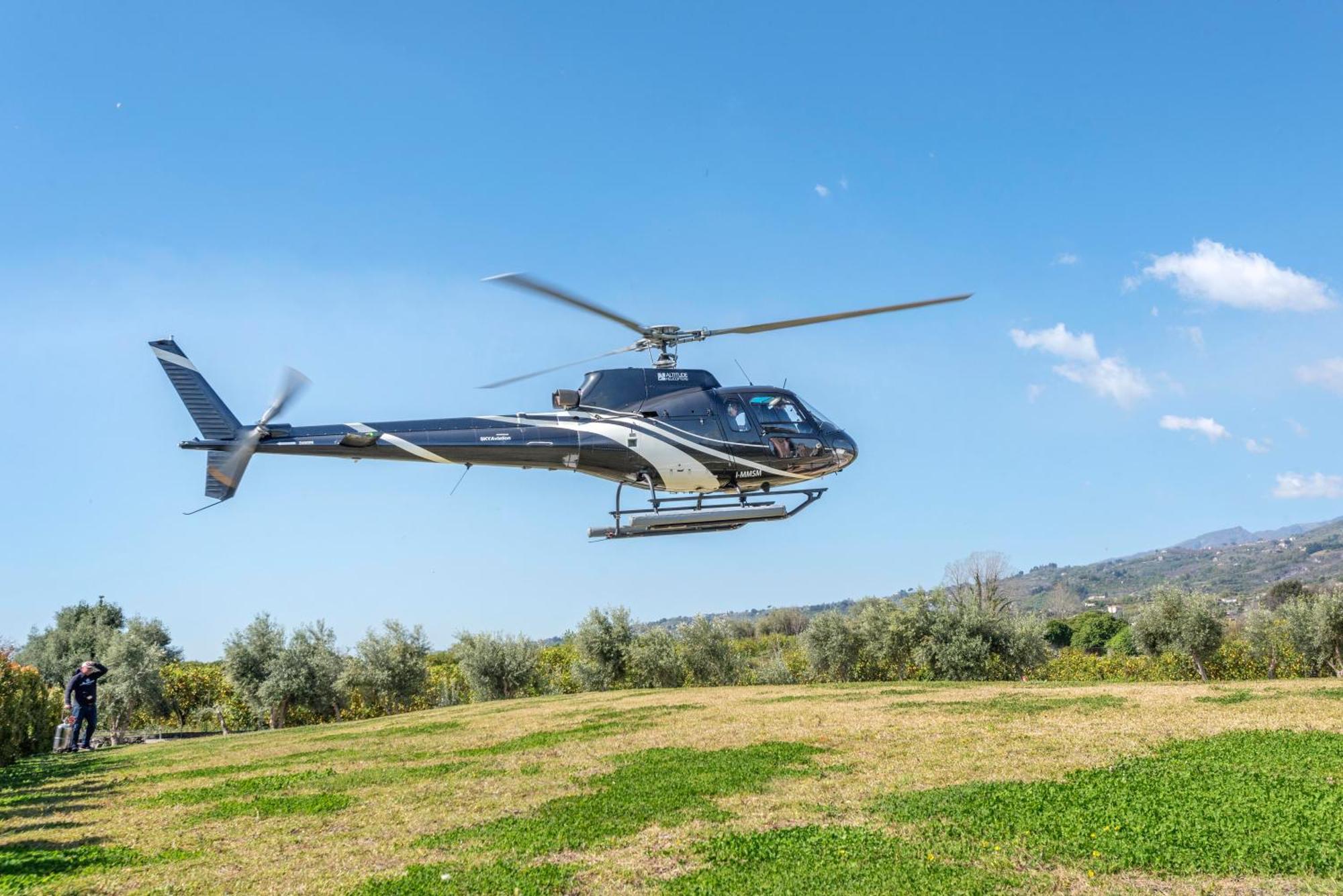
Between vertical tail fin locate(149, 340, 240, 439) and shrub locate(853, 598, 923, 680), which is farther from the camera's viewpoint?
shrub locate(853, 598, 923, 680)

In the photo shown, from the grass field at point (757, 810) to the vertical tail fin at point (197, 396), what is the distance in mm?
6078

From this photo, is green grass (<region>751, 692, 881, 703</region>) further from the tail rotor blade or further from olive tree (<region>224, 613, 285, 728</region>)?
olive tree (<region>224, 613, 285, 728</region>)

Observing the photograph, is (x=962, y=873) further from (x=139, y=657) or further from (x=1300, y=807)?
(x=139, y=657)

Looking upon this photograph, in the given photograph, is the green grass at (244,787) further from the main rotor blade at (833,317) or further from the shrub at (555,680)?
the shrub at (555,680)

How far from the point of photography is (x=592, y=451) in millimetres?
16562

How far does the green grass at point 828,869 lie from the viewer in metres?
6.85

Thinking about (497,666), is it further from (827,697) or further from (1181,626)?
(1181,626)

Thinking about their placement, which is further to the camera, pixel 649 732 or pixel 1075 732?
pixel 649 732

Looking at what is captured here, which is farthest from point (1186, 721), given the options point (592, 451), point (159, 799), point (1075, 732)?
point (159, 799)

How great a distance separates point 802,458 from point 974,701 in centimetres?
740

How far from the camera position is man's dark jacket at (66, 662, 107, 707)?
2146 cm

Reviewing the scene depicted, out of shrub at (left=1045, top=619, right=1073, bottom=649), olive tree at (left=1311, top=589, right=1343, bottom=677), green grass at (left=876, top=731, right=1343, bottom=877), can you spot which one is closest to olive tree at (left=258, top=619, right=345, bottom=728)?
green grass at (left=876, top=731, right=1343, bottom=877)

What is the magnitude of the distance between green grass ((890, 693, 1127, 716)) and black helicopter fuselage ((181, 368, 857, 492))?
19.4ft

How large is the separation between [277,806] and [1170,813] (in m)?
11.0
